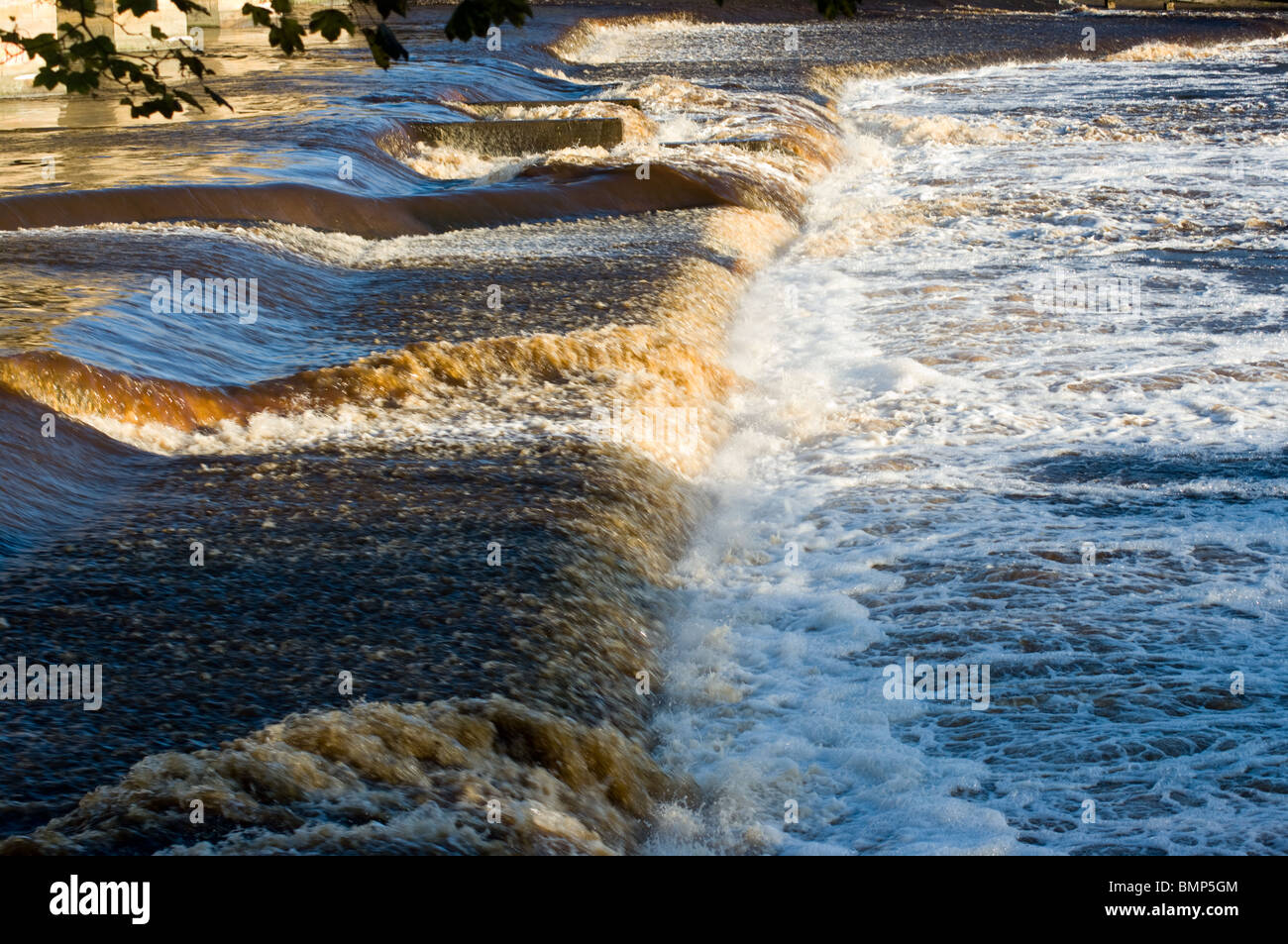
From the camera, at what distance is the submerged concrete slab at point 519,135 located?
658 inches

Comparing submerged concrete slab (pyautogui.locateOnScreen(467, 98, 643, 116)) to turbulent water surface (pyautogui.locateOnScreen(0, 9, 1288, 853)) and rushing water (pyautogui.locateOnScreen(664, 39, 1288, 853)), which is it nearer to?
turbulent water surface (pyautogui.locateOnScreen(0, 9, 1288, 853))

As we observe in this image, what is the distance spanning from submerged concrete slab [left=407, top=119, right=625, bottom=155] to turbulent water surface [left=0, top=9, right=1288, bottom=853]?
1.36 m

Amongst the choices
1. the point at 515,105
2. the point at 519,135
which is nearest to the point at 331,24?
the point at 519,135

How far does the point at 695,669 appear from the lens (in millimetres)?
5957

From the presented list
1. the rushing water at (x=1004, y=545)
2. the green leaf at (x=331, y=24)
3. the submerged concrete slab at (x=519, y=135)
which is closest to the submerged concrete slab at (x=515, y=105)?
the submerged concrete slab at (x=519, y=135)

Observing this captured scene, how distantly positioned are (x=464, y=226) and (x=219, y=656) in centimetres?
848

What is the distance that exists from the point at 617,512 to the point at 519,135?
1095 cm

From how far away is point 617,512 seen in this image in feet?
22.4

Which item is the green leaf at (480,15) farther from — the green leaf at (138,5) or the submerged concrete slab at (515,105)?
the submerged concrete slab at (515,105)

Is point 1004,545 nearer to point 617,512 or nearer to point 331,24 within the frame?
point 617,512

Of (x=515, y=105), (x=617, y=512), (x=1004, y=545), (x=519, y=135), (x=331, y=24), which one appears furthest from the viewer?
(x=515, y=105)

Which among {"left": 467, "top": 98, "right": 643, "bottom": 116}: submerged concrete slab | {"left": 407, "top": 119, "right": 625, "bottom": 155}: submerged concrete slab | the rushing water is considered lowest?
the rushing water

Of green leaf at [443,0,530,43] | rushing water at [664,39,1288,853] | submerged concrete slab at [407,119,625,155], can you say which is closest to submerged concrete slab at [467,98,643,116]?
submerged concrete slab at [407,119,625,155]

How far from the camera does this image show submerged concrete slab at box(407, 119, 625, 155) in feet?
54.8
